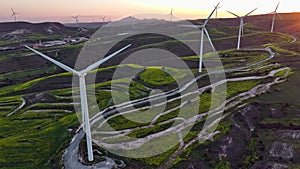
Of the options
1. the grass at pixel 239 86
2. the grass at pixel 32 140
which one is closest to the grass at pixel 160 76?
the grass at pixel 239 86

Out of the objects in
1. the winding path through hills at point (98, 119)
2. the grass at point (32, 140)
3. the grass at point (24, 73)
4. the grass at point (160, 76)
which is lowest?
the grass at point (32, 140)

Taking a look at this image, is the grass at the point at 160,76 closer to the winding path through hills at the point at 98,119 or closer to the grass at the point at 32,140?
the winding path through hills at the point at 98,119

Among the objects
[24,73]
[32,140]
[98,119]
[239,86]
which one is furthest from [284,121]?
[24,73]

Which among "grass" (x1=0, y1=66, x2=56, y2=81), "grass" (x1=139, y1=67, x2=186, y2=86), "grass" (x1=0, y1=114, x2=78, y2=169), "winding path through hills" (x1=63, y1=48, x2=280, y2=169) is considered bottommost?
"grass" (x1=0, y1=114, x2=78, y2=169)

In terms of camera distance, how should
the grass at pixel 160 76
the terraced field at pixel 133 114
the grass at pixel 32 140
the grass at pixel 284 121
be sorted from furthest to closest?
the grass at pixel 160 76 → the grass at pixel 284 121 → the terraced field at pixel 133 114 → the grass at pixel 32 140

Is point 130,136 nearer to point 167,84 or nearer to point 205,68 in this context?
point 167,84

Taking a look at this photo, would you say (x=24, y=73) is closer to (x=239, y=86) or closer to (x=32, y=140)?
(x=32, y=140)

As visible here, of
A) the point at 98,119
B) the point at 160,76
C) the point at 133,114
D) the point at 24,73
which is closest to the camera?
the point at 98,119

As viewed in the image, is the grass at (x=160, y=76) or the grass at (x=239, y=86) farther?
the grass at (x=160, y=76)

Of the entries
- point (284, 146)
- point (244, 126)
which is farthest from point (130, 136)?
point (284, 146)

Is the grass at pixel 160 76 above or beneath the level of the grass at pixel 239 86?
above

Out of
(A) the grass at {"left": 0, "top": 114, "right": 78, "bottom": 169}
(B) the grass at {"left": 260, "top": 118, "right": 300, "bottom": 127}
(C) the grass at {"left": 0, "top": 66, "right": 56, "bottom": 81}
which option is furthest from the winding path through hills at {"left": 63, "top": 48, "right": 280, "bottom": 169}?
(C) the grass at {"left": 0, "top": 66, "right": 56, "bottom": 81}

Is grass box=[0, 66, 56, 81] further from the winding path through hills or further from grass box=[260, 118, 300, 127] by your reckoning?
grass box=[260, 118, 300, 127]
